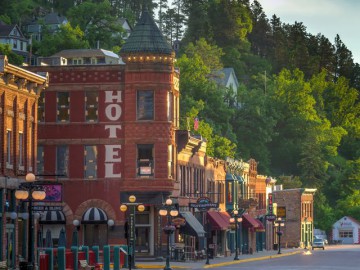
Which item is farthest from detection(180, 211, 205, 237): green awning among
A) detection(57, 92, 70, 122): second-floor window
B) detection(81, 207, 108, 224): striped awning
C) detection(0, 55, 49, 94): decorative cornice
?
detection(0, 55, 49, 94): decorative cornice

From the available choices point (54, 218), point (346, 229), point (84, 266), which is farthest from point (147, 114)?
point (346, 229)

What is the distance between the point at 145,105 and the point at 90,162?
5.53m

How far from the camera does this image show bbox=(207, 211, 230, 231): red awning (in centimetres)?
10162

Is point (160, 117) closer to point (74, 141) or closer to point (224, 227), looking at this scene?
point (74, 141)

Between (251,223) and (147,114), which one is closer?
(147,114)

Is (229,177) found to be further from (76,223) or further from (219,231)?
(76,223)

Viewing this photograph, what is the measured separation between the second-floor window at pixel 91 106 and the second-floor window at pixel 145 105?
3028 mm

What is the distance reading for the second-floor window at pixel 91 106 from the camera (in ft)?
287

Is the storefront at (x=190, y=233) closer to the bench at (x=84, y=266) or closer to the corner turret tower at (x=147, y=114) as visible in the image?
the corner turret tower at (x=147, y=114)

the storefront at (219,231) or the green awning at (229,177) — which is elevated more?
the green awning at (229,177)

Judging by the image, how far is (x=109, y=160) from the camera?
288ft

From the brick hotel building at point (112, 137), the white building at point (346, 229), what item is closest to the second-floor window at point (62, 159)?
the brick hotel building at point (112, 137)

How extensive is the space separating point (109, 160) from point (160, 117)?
4668 mm

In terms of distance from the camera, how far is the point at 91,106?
87812 mm
